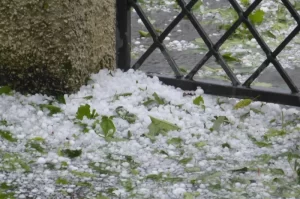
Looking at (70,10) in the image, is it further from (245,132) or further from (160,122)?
(245,132)

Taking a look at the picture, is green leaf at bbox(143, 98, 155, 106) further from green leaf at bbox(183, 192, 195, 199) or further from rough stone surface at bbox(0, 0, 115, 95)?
green leaf at bbox(183, 192, 195, 199)

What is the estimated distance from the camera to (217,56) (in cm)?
277

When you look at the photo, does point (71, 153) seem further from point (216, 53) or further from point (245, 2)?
point (245, 2)

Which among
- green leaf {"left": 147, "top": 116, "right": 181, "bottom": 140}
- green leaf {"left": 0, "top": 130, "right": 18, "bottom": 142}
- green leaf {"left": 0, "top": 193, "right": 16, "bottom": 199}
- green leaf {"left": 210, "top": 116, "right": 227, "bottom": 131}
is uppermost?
green leaf {"left": 210, "top": 116, "right": 227, "bottom": 131}

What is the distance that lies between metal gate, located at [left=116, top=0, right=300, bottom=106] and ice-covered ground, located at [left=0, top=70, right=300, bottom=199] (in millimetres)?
47

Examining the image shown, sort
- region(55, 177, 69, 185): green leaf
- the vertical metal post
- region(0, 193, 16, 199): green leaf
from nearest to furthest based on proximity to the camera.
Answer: region(0, 193, 16, 199): green leaf → region(55, 177, 69, 185): green leaf → the vertical metal post

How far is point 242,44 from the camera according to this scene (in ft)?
11.5

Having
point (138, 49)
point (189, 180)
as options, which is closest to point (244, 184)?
point (189, 180)

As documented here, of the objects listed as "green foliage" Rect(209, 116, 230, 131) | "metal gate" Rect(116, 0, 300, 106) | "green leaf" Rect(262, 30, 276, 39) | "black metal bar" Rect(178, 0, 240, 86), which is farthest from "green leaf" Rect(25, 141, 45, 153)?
"green leaf" Rect(262, 30, 276, 39)

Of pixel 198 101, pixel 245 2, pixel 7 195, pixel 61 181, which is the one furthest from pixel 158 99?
pixel 245 2

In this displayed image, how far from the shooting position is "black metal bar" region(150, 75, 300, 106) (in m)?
2.64

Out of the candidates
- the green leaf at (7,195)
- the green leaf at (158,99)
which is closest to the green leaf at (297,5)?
the green leaf at (158,99)

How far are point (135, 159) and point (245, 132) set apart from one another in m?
0.47

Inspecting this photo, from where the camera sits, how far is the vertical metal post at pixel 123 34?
9.49ft
